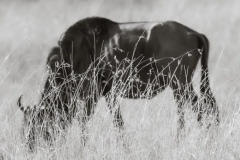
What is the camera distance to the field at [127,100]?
13.1 feet

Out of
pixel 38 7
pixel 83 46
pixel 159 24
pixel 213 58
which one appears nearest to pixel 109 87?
pixel 83 46

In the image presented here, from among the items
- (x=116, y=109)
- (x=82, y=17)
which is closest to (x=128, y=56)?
(x=116, y=109)

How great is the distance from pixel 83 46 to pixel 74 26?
24 centimetres

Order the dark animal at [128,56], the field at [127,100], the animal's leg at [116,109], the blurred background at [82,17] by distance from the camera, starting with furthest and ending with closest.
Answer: the blurred background at [82,17], the dark animal at [128,56], the animal's leg at [116,109], the field at [127,100]

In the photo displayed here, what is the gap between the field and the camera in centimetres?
399

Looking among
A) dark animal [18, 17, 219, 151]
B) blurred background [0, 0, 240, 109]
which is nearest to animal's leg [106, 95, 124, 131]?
dark animal [18, 17, 219, 151]

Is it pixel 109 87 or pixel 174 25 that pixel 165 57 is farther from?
pixel 109 87

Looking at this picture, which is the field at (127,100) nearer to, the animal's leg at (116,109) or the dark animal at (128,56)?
the animal's leg at (116,109)

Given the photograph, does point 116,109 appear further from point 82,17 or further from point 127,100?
point 82,17

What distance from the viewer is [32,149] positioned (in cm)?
438

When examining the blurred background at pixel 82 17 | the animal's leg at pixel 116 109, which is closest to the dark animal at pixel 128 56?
the animal's leg at pixel 116 109

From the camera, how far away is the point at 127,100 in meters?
6.50

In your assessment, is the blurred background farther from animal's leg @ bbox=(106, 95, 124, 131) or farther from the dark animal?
animal's leg @ bbox=(106, 95, 124, 131)

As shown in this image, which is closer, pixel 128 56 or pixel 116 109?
pixel 116 109
